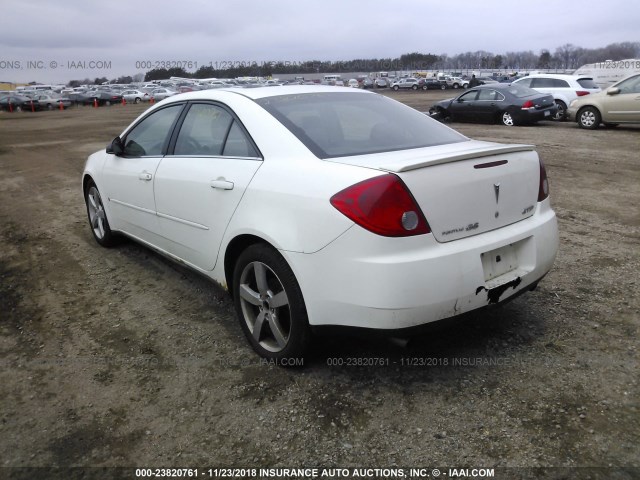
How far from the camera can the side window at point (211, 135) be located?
326 centimetres

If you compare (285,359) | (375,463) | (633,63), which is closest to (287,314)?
(285,359)

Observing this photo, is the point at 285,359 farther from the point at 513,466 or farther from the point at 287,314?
the point at 513,466

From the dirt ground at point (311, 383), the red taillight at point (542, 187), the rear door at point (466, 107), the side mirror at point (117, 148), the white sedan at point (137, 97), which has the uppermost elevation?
the white sedan at point (137, 97)

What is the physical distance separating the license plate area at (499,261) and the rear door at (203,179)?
1.37m

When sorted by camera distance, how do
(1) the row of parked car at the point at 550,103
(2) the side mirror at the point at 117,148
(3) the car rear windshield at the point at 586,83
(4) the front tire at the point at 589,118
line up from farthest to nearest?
(3) the car rear windshield at the point at 586,83, (4) the front tire at the point at 589,118, (1) the row of parked car at the point at 550,103, (2) the side mirror at the point at 117,148

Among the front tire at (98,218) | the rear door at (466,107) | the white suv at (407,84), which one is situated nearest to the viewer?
the front tire at (98,218)

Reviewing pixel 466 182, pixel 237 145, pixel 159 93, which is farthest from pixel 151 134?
pixel 159 93

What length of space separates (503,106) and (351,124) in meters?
14.2

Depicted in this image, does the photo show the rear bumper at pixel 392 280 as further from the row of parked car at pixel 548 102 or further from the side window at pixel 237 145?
the row of parked car at pixel 548 102

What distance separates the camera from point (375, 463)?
2.26 m

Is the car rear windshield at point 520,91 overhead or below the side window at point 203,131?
overhead

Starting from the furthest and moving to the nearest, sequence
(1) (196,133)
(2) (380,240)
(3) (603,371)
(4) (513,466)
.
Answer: (1) (196,133) < (3) (603,371) < (2) (380,240) < (4) (513,466)

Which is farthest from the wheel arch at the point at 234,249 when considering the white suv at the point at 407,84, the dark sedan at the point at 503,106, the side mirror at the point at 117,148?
the white suv at the point at 407,84

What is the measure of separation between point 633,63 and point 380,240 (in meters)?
28.3
